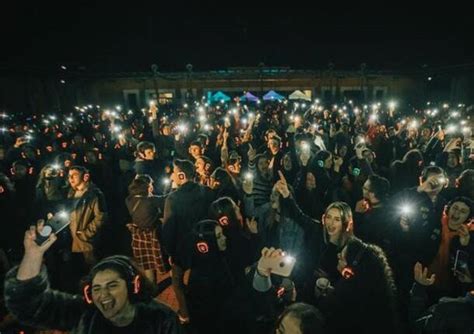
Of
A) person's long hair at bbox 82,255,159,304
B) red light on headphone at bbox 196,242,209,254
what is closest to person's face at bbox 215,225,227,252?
red light on headphone at bbox 196,242,209,254

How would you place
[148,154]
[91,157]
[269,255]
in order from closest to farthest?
[269,255] < [148,154] < [91,157]

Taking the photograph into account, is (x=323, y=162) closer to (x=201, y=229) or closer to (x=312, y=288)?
(x=312, y=288)

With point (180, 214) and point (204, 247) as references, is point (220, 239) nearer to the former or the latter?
point (204, 247)

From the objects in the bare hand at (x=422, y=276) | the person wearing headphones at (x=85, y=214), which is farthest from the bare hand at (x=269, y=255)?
the person wearing headphones at (x=85, y=214)

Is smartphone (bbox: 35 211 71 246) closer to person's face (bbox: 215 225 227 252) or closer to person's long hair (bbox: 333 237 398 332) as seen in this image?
person's face (bbox: 215 225 227 252)

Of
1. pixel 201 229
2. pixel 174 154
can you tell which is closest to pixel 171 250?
pixel 201 229

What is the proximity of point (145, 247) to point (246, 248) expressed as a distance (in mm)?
1619

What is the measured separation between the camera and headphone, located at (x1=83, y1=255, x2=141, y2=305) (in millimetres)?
2451

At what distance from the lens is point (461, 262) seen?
12.0 ft

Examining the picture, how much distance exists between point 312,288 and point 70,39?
36.5m

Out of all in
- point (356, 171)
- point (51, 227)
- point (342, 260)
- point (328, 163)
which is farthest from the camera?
point (328, 163)

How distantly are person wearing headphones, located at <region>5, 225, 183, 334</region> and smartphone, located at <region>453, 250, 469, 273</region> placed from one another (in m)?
2.78

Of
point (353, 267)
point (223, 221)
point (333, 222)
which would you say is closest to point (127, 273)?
point (223, 221)

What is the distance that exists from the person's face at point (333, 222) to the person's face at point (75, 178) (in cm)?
342
